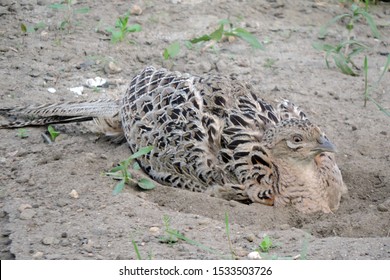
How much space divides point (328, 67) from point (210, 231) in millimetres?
3617

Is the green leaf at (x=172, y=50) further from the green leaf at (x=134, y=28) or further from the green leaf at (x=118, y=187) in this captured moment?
the green leaf at (x=118, y=187)

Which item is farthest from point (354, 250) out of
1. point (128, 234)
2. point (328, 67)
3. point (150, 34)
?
point (150, 34)

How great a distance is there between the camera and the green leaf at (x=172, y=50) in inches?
334

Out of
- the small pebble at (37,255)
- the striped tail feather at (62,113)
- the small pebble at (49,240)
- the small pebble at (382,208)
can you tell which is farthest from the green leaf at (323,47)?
the small pebble at (37,255)

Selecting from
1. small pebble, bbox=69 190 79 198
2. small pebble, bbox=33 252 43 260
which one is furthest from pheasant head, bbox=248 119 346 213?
small pebble, bbox=33 252 43 260

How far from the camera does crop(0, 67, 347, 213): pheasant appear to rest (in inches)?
255

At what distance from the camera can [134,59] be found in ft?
29.1

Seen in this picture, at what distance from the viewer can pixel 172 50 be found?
8.48 metres

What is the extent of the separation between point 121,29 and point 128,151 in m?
2.03

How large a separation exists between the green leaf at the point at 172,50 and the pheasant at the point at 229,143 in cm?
109

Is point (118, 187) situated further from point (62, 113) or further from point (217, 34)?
point (217, 34)

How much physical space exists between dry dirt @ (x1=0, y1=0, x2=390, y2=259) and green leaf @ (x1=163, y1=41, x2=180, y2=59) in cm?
20

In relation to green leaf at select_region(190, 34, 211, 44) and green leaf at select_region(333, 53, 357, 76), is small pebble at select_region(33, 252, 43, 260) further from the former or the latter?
green leaf at select_region(333, 53, 357, 76)

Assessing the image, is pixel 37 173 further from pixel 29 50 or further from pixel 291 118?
pixel 29 50
